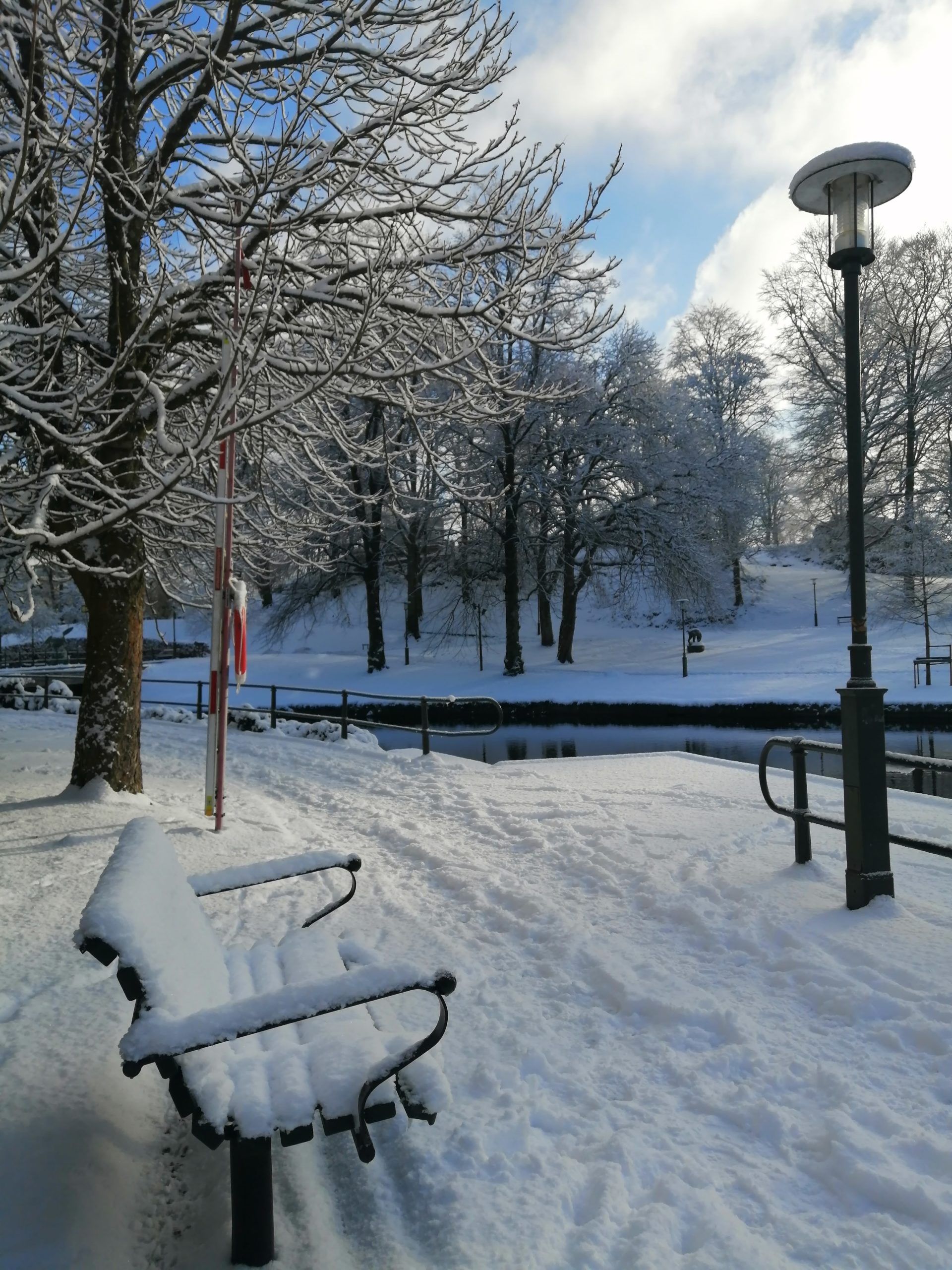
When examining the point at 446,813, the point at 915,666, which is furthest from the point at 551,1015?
the point at 915,666

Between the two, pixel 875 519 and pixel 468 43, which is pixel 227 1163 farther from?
pixel 875 519

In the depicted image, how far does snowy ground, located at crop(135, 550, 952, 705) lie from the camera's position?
2573cm

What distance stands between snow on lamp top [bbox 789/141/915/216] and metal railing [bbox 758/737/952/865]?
3074 mm

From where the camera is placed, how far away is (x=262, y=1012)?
2154 millimetres

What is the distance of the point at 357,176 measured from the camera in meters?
6.73

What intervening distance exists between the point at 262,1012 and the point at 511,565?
27.7m

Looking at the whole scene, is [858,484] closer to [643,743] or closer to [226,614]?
[226,614]

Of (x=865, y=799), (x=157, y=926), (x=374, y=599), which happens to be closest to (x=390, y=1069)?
(x=157, y=926)

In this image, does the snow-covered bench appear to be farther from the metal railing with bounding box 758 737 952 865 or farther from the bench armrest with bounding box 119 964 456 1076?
the metal railing with bounding box 758 737 952 865

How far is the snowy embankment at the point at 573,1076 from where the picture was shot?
7.41 feet

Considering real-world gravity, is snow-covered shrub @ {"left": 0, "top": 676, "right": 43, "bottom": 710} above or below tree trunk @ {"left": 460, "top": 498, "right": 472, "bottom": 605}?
below

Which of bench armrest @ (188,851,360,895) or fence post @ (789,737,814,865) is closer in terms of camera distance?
bench armrest @ (188,851,360,895)

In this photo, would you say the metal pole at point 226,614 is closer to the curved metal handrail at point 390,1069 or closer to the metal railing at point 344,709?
the metal railing at point 344,709

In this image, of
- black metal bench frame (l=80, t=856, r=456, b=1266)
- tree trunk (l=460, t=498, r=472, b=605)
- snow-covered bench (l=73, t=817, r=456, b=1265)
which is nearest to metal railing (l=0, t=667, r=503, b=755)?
snow-covered bench (l=73, t=817, r=456, b=1265)
